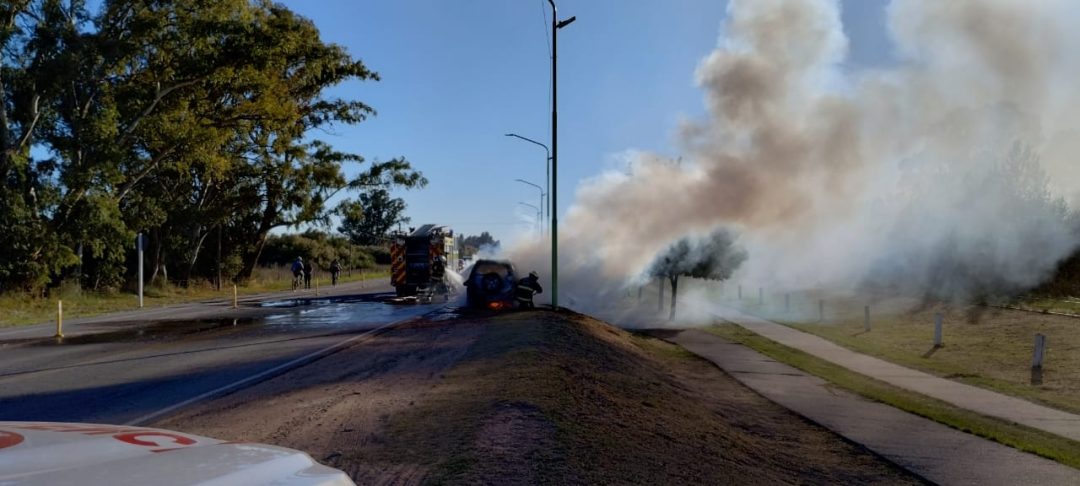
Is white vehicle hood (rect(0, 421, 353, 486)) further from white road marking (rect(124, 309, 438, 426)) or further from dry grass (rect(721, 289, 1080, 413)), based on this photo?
dry grass (rect(721, 289, 1080, 413))

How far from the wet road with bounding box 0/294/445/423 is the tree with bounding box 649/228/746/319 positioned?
1108cm

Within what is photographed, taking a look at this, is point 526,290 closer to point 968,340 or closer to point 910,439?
point 968,340

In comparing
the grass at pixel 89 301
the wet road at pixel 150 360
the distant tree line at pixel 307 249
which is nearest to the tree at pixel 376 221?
the distant tree line at pixel 307 249

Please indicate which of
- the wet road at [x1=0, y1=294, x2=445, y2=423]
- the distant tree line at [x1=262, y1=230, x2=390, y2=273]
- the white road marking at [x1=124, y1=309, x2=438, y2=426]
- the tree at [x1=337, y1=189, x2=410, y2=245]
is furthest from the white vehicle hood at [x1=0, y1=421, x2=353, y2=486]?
the tree at [x1=337, y1=189, x2=410, y2=245]

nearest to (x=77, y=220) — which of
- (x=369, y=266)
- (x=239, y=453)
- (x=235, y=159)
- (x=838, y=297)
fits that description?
(x=235, y=159)

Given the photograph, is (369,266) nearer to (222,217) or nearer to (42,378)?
(222,217)

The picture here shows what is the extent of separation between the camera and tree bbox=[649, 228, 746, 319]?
27625mm

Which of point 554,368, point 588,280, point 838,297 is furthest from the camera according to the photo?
point 838,297

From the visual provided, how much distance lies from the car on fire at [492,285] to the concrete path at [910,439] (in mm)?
10580

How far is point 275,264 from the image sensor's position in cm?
5988

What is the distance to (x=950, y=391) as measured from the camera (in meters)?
12.7

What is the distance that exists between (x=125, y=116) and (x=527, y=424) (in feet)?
87.7

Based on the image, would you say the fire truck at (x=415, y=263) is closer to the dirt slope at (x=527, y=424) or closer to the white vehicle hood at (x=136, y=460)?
the dirt slope at (x=527, y=424)

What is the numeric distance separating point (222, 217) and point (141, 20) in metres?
13.9
